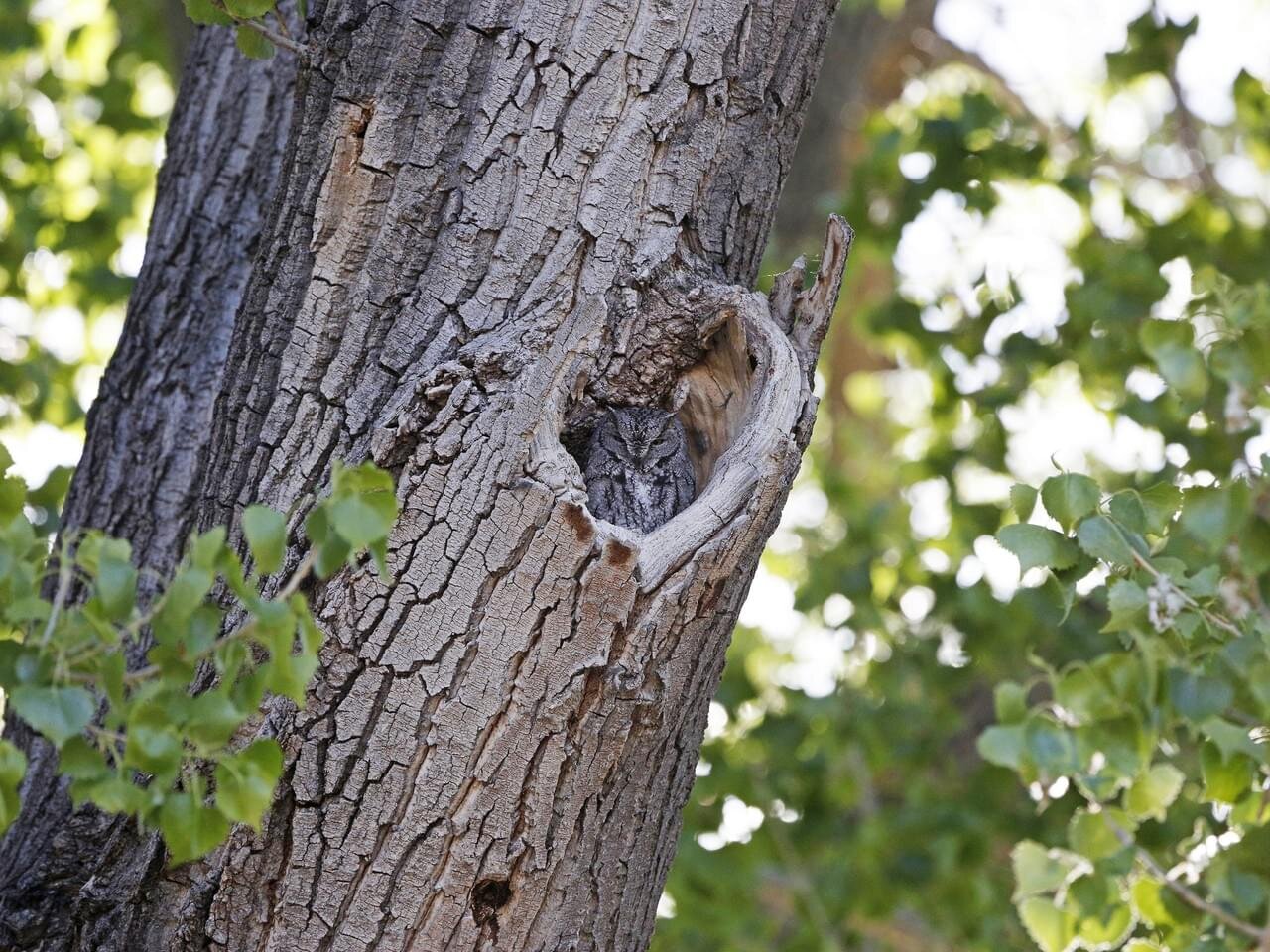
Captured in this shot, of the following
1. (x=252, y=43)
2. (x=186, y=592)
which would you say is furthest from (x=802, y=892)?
(x=186, y=592)

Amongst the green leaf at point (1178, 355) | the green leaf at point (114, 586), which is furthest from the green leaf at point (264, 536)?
the green leaf at point (1178, 355)

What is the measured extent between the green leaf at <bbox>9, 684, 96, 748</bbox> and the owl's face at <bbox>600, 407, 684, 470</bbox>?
1097 mm

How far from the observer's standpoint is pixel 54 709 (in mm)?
1273

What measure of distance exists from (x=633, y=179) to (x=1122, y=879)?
1314 millimetres

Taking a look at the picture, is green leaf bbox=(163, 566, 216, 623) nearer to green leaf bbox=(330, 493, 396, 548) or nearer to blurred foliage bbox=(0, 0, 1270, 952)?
green leaf bbox=(330, 493, 396, 548)

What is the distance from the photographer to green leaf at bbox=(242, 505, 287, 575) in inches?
52.2

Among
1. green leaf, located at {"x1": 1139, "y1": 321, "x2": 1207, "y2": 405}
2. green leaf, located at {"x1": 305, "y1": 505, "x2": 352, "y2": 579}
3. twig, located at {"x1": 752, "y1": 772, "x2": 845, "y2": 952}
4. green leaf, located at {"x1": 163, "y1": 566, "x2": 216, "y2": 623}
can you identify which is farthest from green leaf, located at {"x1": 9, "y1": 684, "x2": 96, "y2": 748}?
twig, located at {"x1": 752, "y1": 772, "x2": 845, "y2": 952}

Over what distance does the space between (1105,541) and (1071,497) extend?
0.08 meters

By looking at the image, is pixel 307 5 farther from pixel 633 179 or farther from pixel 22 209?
pixel 22 209

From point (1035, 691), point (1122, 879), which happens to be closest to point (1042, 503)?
point (1122, 879)

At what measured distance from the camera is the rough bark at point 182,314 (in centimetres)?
260

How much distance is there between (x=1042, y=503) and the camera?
1.89 meters

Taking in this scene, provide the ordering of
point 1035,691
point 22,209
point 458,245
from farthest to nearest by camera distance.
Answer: point 1035,691
point 22,209
point 458,245

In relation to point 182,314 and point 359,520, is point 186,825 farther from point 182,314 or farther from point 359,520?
point 182,314
